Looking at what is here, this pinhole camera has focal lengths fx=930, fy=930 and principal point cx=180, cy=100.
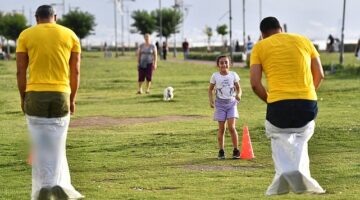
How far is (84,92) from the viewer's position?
112 ft

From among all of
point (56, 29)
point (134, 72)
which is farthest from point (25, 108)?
point (134, 72)

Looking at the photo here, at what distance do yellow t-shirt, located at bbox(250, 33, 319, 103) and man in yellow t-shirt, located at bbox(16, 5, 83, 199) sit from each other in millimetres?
1998

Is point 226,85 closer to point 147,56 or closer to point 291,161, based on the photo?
point 291,161

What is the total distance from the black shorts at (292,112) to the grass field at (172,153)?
131 centimetres

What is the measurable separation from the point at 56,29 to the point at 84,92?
24.4m

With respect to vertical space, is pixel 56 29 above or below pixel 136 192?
above

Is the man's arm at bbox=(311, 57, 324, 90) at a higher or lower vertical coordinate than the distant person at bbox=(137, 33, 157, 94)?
higher

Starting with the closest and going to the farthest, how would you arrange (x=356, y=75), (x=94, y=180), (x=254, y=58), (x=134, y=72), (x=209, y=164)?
1. (x=254, y=58)
2. (x=94, y=180)
3. (x=209, y=164)
4. (x=356, y=75)
5. (x=134, y=72)

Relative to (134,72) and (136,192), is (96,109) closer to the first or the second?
(136,192)

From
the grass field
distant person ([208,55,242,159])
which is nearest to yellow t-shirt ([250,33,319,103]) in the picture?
the grass field

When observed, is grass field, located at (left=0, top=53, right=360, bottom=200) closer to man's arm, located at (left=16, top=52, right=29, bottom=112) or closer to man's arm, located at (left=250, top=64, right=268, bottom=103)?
man's arm, located at (left=250, top=64, right=268, bottom=103)

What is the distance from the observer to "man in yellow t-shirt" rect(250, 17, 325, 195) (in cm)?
955

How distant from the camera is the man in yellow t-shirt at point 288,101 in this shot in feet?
31.3

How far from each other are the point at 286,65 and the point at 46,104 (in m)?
2.51
